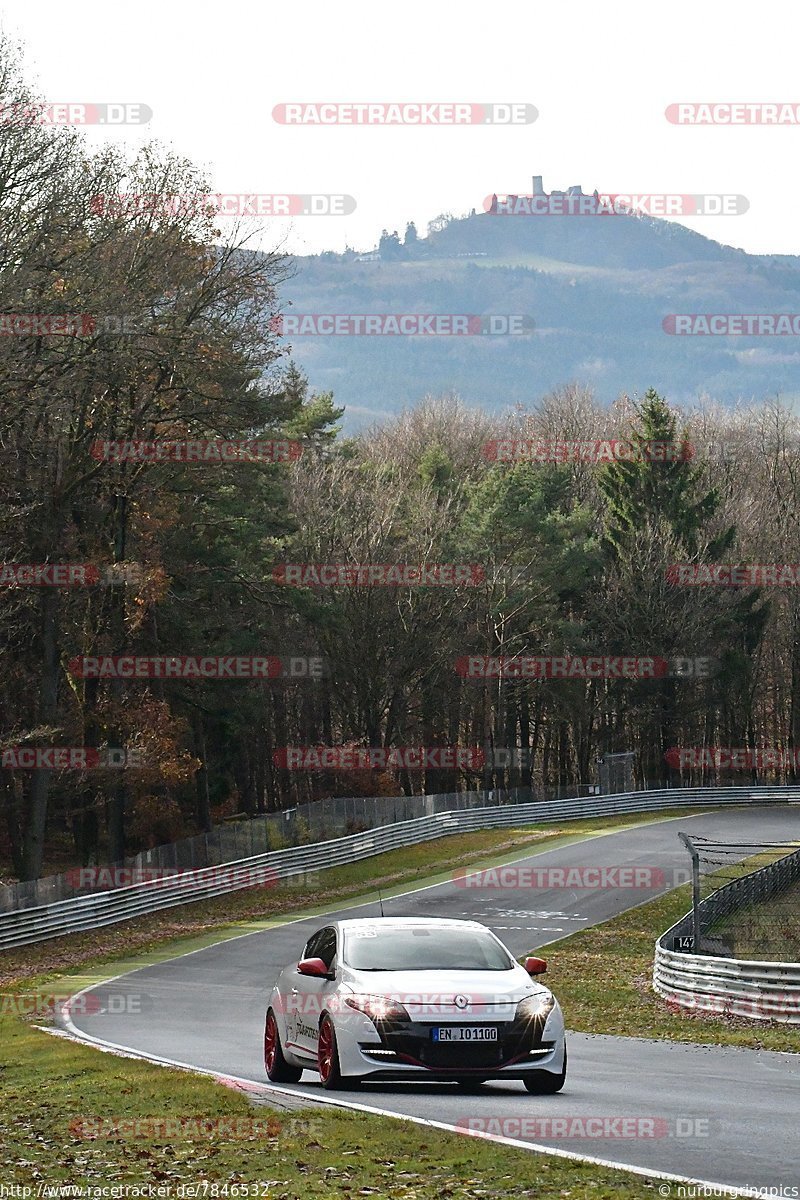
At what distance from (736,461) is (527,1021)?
3133 inches

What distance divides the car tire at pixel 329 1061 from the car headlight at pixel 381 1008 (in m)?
0.38

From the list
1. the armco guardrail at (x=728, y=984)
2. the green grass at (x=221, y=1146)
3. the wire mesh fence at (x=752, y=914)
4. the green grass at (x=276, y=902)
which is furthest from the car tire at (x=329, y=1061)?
the green grass at (x=276, y=902)

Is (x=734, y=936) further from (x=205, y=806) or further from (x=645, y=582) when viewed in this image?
(x=645, y=582)

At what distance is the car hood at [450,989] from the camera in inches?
491

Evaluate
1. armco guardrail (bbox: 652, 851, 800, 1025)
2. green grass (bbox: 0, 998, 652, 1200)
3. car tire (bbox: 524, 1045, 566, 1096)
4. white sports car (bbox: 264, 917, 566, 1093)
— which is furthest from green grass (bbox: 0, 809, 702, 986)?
car tire (bbox: 524, 1045, 566, 1096)

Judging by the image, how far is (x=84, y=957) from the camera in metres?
33.9

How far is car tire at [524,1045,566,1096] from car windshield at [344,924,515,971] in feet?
3.06

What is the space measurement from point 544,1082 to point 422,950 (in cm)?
149

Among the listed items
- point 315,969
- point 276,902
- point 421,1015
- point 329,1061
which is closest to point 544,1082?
point 421,1015

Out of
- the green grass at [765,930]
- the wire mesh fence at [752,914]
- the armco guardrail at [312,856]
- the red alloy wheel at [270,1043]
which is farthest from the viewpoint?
the armco guardrail at [312,856]

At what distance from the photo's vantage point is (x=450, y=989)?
1267 centimetres

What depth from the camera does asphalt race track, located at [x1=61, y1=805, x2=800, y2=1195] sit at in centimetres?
1014

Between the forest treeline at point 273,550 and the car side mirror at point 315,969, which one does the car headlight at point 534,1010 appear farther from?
the forest treeline at point 273,550

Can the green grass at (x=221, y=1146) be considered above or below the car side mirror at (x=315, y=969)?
below
